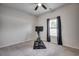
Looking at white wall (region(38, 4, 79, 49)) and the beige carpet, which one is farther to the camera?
white wall (region(38, 4, 79, 49))

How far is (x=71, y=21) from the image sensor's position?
2535 millimetres

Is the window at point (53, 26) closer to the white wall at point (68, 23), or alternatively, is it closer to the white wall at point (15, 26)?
the white wall at point (68, 23)

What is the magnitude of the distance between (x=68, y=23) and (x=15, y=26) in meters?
1.58

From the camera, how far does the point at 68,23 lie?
8.33 ft

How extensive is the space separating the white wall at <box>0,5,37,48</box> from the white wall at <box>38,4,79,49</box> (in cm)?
32

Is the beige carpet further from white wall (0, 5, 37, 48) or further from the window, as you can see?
the window

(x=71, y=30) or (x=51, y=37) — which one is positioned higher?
(x=71, y=30)

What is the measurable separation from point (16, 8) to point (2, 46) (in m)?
1.12

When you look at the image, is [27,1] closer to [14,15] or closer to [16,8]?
[16,8]

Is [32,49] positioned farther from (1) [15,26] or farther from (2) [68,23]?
(2) [68,23]

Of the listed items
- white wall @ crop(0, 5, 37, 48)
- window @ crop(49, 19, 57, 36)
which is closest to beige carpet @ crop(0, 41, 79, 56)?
white wall @ crop(0, 5, 37, 48)

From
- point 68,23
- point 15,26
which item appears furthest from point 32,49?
point 68,23

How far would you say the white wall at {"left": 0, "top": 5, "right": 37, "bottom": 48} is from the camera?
92.2 inches

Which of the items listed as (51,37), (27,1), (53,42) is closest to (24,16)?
(27,1)
